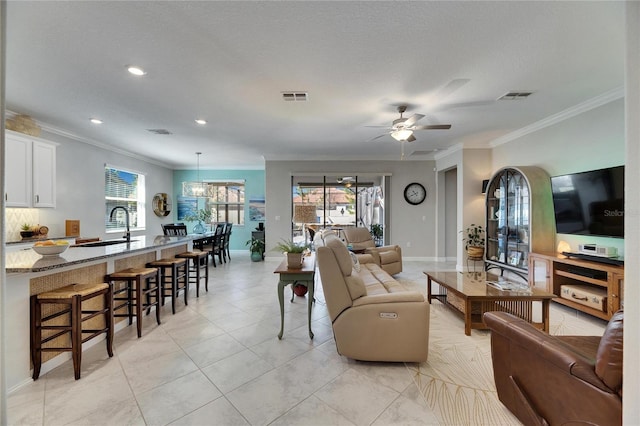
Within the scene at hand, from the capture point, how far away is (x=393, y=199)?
22.7 feet

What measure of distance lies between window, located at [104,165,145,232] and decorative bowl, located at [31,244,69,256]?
A: 12.3ft

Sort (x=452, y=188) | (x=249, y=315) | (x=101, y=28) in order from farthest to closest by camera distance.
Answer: (x=452, y=188)
(x=249, y=315)
(x=101, y=28)

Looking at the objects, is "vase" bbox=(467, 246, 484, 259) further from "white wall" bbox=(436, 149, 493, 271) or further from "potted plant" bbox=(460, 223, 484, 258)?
"white wall" bbox=(436, 149, 493, 271)

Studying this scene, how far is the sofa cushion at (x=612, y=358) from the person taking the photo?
1075mm

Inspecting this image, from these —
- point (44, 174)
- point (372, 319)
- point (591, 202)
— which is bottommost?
point (372, 319)

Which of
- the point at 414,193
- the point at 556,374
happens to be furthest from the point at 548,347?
the point at 414,193

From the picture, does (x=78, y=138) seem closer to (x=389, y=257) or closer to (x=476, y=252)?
(x=389, y=257)

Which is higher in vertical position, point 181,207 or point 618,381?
point 181,207

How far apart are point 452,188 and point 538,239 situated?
317 centimetres

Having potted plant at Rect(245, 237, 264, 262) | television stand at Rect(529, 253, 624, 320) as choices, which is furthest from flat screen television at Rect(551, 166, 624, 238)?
potted plant at Rect(245, 237, 264, 262)

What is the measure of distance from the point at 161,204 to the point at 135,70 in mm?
5877

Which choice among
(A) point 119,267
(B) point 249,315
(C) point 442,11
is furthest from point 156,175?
(C) point 442,11

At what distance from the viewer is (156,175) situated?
7.52 metres

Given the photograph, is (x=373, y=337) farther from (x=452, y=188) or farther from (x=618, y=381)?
(x=452, y=188)
